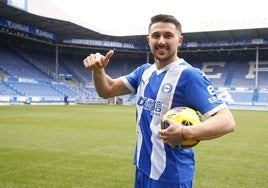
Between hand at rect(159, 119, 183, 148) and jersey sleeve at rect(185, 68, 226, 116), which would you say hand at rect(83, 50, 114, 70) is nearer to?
jersey sleeve at rect(185, 68, 226, 116)

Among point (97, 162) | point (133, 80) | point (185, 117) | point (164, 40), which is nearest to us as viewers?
point (185, 117)

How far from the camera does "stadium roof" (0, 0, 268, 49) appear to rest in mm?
39188

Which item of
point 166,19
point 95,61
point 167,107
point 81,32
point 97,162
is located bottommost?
point 97,162

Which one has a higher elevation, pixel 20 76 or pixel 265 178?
pixel 20 76

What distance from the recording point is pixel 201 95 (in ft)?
7.96

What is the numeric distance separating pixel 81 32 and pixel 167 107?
46.8 metres

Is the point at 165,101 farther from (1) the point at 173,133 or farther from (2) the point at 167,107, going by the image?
(1) the point at 173,133

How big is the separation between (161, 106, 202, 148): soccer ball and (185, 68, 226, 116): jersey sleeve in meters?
0.06

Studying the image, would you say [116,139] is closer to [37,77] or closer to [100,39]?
[37,77]

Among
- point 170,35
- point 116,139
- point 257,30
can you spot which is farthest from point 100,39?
point 170,35

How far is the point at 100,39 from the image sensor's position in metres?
53.4

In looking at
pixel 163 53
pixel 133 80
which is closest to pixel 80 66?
pixel 133 80

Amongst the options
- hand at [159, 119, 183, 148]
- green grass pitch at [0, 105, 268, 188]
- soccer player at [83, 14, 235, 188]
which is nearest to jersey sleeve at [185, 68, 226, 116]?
soccer player at [83, 14, 235, 188]

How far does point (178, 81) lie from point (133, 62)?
5875cm
